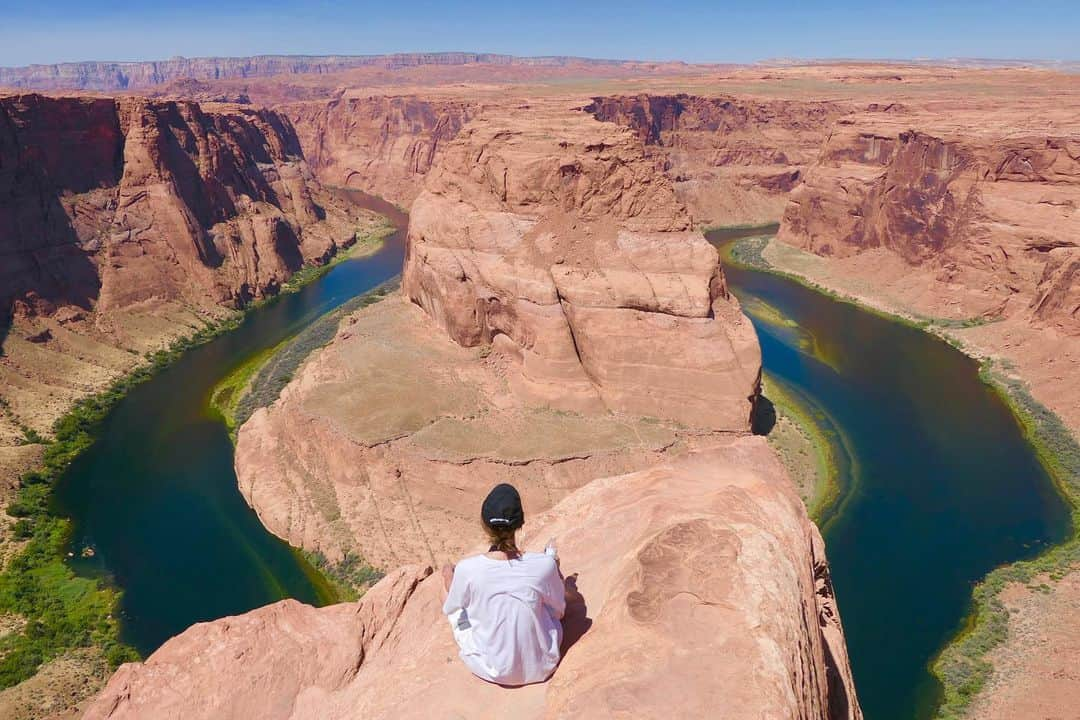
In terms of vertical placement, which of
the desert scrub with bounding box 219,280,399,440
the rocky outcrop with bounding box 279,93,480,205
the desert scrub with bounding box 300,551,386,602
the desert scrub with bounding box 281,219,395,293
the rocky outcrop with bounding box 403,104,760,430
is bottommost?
the desert scrub with bounding box 300,551,386,602

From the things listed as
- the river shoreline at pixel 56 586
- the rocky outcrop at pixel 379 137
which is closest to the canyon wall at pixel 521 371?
the river shoreline at pixel 56 586

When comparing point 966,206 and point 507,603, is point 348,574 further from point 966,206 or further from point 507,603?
point 966,206

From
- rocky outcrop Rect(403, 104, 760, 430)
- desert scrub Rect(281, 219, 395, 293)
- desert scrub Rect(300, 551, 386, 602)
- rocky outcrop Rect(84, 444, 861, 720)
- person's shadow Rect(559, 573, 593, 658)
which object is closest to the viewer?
rocky outcrop Rect(84, 444, 861, 720)

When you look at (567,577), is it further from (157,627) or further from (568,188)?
(568,188)

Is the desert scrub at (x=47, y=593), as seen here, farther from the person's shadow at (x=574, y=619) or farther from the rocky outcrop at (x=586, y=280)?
the person's shadow at (x=574, y=619)

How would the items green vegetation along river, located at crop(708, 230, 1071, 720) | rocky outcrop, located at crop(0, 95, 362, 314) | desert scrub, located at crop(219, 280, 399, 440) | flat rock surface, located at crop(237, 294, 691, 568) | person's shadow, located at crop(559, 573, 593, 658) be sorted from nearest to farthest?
1. person's shadow, located at crop(559, 573, 593, 658)
2. green vegetation along river, located at crop(708, 230, 1071, 720)
3. flat rock surface, located at crop(237, 294, 691, 568)
4. desert scrub, located at crop(219, 280, 399, 440)
5. rocky outcrop, located at crop(0, 95, 362, 314)

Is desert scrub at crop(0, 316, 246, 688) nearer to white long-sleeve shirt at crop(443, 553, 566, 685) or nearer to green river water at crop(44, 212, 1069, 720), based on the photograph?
green river water at crop(44, 212, 1069, 720)

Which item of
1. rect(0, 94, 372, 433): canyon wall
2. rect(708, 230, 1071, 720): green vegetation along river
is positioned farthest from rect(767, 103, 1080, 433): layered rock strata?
rect(0, 94, 372, 433): canyon wall
